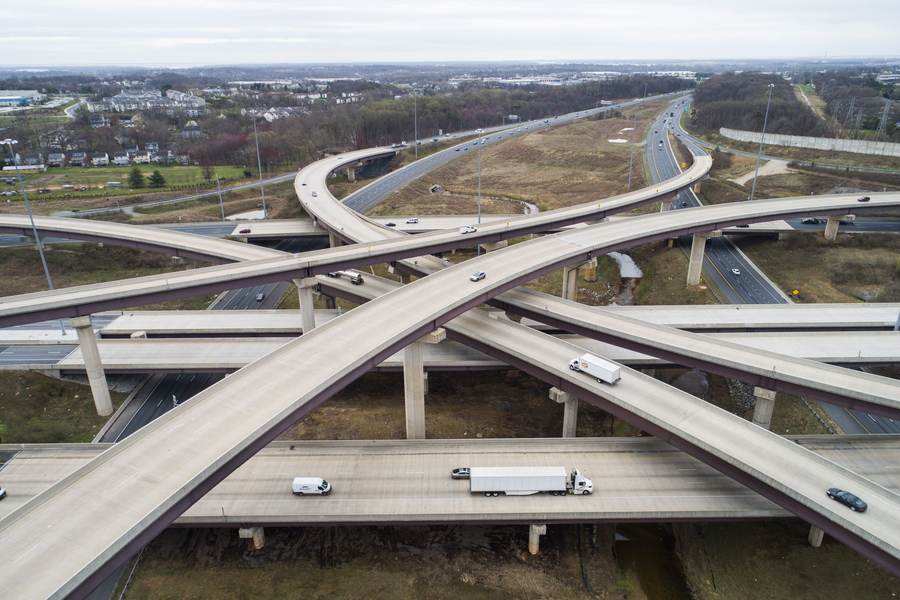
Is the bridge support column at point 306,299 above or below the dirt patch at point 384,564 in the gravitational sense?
above

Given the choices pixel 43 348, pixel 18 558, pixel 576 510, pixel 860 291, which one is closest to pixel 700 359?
pixel 576 510

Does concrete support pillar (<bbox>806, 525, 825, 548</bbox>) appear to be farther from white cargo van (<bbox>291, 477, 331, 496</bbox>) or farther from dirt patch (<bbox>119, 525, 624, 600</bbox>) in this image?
white cargo van (<bbox>291, 477, 331, 496</bbox>)

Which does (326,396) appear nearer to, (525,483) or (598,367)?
(525,483)

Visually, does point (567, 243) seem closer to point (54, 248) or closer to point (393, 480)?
point (393, 480)

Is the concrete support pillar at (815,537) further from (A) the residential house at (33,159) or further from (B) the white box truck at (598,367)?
(A) the residential house at (33,159)

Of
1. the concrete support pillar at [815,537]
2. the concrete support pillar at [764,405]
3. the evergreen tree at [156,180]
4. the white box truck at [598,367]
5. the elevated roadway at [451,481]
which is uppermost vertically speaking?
the evergreen tree at [156,180]

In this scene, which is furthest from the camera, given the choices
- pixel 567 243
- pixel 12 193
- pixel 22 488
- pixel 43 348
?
pixel 12 193

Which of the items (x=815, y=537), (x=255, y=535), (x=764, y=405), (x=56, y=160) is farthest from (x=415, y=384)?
(x=56, y=160)

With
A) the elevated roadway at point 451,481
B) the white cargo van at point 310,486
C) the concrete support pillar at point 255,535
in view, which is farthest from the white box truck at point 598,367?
the concrete support pillar at point 255,535
